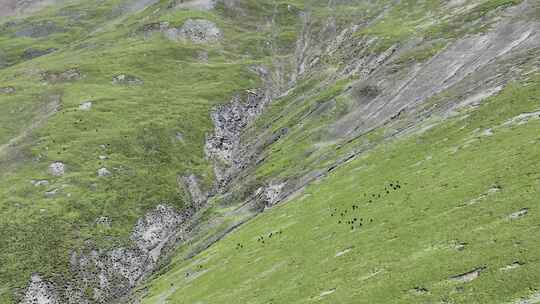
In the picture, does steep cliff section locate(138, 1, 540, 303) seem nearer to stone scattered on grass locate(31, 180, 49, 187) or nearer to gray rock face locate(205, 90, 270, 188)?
gray rock face locate(205, 90, 270, 188)

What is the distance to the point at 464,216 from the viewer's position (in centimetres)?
3466

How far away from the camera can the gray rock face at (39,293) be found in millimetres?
73312

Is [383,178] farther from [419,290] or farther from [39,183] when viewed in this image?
[39,183]

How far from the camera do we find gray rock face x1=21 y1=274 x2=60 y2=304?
73312mm

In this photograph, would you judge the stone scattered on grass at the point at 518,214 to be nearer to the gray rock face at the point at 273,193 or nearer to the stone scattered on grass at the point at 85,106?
the gray rock face at the point at 273,193

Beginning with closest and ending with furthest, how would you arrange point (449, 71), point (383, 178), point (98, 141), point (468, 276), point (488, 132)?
point (468, 276) < point (488, 132) < point (383, 178) < point (449, 71) < point (98, 141)

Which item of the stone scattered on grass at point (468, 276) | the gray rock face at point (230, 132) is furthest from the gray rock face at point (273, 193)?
the stone scattered on grass at point (468, 276)

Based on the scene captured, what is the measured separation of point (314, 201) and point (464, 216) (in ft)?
101

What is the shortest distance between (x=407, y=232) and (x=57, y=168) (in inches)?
3488

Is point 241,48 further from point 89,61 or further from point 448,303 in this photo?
point 448,303

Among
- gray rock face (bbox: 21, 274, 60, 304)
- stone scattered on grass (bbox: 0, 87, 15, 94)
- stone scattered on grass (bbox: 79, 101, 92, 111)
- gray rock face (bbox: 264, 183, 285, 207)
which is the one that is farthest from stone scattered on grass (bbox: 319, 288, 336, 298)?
stone scattered on grass (bbox: 0, 87, 15, 94)

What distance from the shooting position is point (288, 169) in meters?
90.0

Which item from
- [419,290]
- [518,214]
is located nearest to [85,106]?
[419,290]

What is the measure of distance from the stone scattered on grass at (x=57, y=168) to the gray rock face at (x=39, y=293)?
104 feet
